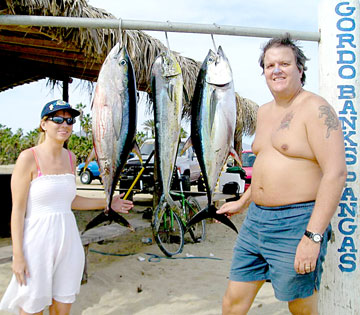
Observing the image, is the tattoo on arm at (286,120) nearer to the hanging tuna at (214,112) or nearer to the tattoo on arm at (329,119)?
the tattoo on arm at (329,119)

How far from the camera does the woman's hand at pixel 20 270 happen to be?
2.24 metres

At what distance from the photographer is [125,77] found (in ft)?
7.55

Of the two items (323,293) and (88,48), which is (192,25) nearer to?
(323,293)

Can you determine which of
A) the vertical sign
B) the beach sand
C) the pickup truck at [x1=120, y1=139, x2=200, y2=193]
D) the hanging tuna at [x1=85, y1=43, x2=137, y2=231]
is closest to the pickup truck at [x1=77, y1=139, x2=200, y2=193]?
the pickup truck at [x1=120, y1=139, x2=200, y2=193]

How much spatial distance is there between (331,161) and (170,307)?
270cm

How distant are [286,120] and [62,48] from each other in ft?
12.0

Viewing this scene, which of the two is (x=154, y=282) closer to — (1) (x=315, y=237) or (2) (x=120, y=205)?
(2) (x=120, y=205)

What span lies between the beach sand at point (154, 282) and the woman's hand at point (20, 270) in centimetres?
177

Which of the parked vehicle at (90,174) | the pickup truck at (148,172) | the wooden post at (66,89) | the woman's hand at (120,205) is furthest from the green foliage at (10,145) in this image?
the woman's hand at (120,205)

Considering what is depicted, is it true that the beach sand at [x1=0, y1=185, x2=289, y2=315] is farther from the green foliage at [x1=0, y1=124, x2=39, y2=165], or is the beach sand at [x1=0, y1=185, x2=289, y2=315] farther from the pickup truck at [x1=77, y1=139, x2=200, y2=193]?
the green foliage at [x1=0, y1=124, x2=39, y2=165]

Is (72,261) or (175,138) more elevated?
(175,138)

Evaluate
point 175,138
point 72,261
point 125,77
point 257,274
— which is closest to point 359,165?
point 257,274

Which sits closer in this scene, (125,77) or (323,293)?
(125,77)

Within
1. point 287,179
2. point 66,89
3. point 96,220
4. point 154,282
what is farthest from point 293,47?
point 66,89
